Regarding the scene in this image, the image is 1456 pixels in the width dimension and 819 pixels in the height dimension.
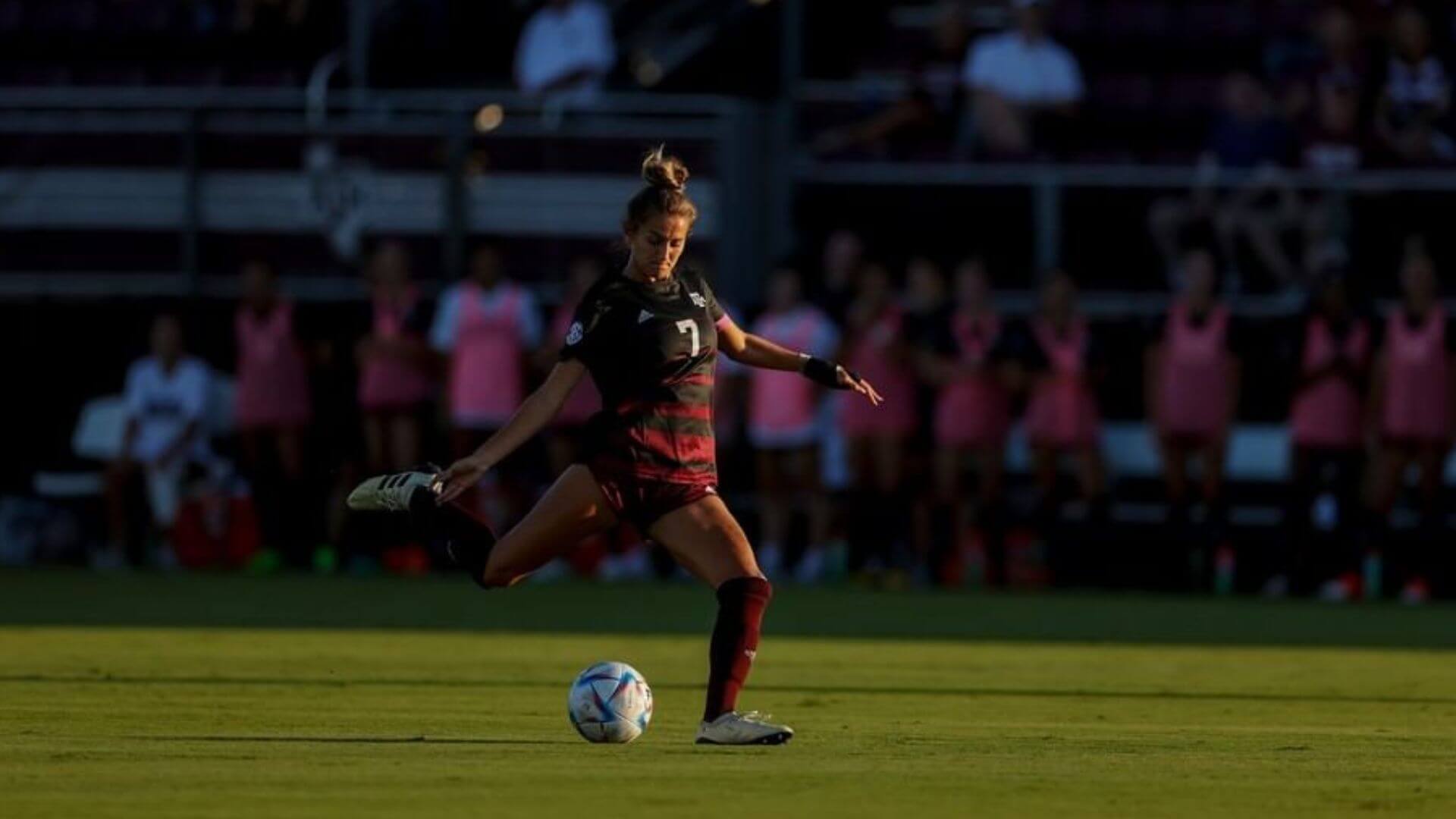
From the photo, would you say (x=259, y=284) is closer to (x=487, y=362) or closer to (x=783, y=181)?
(x=487, y=362)

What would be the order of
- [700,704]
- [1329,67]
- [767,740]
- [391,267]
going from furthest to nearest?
[1329,67]
[391,267]
[700,704]
[767,740]

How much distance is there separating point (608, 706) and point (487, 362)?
37.7 feet

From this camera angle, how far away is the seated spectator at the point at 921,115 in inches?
899

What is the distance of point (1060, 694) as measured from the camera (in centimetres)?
1261

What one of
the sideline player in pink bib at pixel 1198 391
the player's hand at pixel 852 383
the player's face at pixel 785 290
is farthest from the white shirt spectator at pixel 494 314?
the player's hand at pixel 852 383

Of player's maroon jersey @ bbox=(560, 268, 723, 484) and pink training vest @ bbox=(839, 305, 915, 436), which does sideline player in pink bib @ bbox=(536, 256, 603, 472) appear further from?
player's maroon jersey @ bbox=(560, 268, 723, 484)

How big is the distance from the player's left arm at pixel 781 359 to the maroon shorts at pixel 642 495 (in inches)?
25.6

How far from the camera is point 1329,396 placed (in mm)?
20234

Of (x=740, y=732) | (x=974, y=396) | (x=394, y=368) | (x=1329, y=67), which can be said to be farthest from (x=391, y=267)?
(x=740, y=732)

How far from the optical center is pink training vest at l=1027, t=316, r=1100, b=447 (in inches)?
817

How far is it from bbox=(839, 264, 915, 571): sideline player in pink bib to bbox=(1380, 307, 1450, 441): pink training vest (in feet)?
11.6

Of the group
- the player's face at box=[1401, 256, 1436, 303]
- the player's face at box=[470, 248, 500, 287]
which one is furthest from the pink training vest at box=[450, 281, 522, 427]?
the player's face at box=[1401, 256, 1436, 303]

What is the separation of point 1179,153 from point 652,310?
42.5 ft

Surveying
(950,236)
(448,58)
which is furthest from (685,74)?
(950,236)
